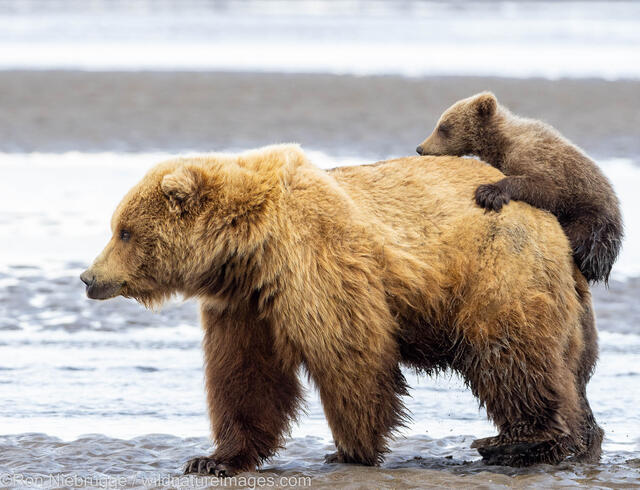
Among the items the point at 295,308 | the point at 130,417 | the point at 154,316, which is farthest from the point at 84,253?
the point at 295,308

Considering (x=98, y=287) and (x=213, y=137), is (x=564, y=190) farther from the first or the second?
(x=213, y=137)

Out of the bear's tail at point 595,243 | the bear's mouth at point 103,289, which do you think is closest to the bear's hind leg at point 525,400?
the bear's tail at point 595,243

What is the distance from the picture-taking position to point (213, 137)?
16.8 metres

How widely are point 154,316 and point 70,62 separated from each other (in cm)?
1648

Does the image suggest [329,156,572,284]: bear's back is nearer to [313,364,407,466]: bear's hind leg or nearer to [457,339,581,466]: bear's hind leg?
[457,339,581,466]: bear's hind leg

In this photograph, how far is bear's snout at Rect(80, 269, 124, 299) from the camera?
16.4 ft

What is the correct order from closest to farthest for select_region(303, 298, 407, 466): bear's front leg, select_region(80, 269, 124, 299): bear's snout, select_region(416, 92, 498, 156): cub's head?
select_region(303, 298, 407, 466): bear's front leg, select_region(80, 269, 124, 299): bear's snout, select_region(416, 92, 498, 156): cub's head

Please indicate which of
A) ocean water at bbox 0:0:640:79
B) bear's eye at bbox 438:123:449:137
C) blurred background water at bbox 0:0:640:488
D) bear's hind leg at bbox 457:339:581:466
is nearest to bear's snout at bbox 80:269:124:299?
blurred background water at bbox 0:0:640:488

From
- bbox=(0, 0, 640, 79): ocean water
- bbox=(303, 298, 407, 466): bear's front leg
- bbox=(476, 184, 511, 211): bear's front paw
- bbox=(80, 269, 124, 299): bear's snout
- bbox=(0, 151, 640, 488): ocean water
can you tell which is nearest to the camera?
bbox=(303, 298, 407, 466): bear's front leg

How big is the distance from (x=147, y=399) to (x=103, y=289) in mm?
1785

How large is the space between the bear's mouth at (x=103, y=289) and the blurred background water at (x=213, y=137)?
0.93 meters

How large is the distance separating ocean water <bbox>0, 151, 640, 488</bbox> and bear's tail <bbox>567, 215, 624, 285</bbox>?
3.11 feet

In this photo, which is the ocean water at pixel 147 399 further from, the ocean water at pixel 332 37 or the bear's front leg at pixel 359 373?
the ocean water at pixel 332 37

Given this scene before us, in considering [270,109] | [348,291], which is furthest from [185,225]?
[270,109]
